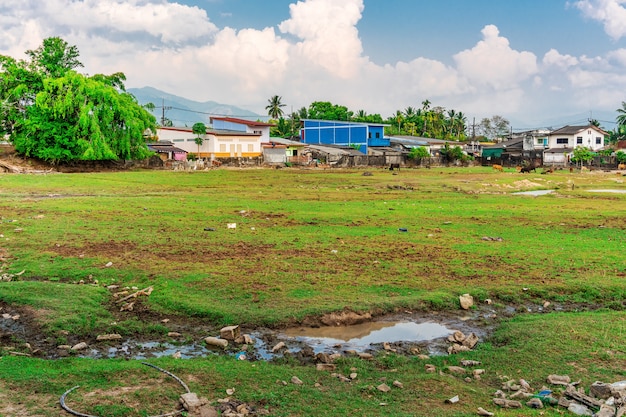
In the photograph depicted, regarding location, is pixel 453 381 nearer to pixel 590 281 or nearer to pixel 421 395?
pixel 421 395

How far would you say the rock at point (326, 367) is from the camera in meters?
8.17

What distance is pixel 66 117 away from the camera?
52.8 metres

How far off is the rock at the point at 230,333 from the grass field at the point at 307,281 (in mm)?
606

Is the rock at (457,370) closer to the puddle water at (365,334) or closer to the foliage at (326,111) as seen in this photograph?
the puddle water at (365,334)

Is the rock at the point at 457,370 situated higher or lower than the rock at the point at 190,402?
lower

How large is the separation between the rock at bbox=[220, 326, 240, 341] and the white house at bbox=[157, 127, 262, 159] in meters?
67.4

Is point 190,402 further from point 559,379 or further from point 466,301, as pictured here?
point 466,301

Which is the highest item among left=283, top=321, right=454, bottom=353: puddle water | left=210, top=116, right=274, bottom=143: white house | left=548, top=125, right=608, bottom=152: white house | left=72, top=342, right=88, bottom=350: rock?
left=210, top=116, right=274, bottom=143: white house

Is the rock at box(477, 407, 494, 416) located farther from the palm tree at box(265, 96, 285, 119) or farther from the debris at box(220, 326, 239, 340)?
the palm tree at box(265, 96, 285, 119)

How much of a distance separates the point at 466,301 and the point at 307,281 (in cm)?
345

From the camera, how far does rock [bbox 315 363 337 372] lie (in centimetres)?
817

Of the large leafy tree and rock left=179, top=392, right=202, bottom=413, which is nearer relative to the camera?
rock left=179, top=392, right=202, bottom=413

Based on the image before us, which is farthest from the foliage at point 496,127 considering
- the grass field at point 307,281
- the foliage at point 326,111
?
the grass field at point 307,281

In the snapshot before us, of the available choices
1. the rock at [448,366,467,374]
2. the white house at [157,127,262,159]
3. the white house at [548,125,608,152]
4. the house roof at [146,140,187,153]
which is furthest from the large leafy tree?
the white house at [548,125,608,152]
